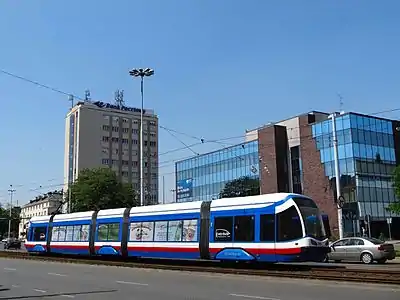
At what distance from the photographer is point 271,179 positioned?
73.2m

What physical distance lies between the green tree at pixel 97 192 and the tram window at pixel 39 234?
2173 cm

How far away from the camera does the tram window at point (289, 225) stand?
2006 centimetres

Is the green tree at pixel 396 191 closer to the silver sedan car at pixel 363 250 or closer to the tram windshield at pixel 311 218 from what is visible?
the silver sedan car at pixel 363 250

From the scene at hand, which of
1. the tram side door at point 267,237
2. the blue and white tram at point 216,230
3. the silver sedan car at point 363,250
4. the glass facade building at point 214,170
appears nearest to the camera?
the blue and white tram at point 216,230

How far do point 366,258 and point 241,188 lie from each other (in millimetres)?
53179

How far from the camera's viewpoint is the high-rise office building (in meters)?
115

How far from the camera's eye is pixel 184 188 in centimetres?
9300

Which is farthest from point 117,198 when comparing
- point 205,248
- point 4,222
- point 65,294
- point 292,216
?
point 4,222

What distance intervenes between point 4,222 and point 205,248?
13432 cm

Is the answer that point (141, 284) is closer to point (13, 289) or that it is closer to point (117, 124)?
point (13, 289)

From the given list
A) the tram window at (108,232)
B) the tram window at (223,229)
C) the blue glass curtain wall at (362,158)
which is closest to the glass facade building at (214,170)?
the blue glass curtain wall at (362,158)

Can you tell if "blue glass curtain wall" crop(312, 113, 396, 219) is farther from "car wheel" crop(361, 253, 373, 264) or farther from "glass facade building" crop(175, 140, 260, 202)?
"car wheel" crop(361, 253, 373, 264)

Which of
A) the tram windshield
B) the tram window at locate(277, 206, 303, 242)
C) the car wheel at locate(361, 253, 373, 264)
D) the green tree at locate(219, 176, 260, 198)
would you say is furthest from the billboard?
the tram window at locate(277, 206, 303, 242)

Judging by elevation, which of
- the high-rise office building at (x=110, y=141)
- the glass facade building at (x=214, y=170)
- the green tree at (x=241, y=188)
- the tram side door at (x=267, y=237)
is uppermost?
the high-rise office building at (x=110, y=141)
